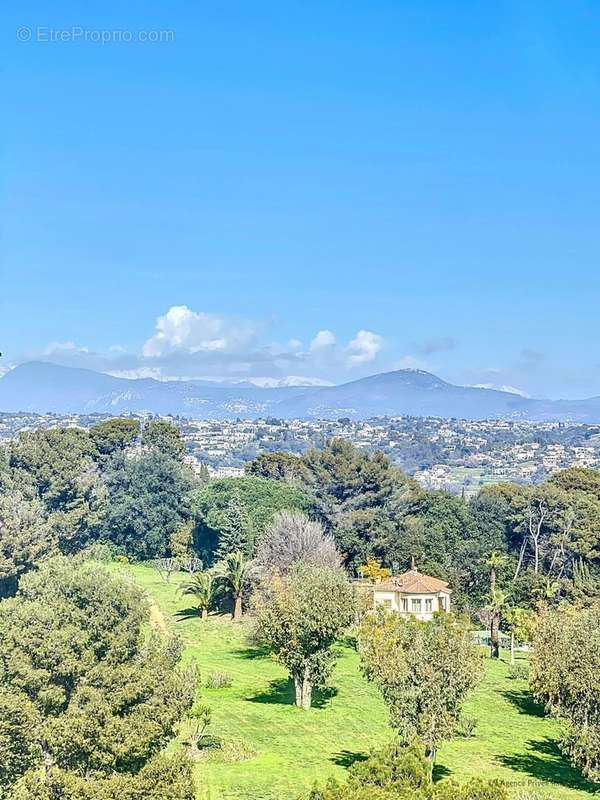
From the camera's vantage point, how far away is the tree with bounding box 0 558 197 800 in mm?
17516

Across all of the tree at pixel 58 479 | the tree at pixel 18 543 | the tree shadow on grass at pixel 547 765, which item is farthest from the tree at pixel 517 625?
the tree at pixel 58 479

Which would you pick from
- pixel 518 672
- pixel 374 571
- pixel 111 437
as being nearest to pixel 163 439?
pixel 111 437

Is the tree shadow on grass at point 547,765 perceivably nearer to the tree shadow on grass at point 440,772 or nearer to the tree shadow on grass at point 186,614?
the tree shadow on grass at point 440,772

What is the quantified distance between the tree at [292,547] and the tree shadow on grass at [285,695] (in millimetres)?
11403

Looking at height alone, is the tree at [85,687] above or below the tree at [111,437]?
below

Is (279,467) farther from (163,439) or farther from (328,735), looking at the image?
(328,735)

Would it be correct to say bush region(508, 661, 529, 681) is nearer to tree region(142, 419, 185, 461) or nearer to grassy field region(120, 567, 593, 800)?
grassy field region(120, 567, 593, 800)

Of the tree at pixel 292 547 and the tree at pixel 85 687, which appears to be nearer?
the tree at pixel 85 687

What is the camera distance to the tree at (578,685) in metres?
21.5

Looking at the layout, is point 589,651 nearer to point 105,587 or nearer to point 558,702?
point 558,702

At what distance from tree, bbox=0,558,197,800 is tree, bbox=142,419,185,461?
2190 inches

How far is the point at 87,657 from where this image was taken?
20078mm

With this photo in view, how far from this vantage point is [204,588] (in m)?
44.4

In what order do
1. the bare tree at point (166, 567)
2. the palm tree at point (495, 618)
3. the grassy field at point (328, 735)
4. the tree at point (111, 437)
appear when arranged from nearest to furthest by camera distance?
1. the grassy field at point (328, 735)
2. the palm tree at point (495, 618)
3. the bare tree at point (166, 567)
4. the tree at point (111, 437)
